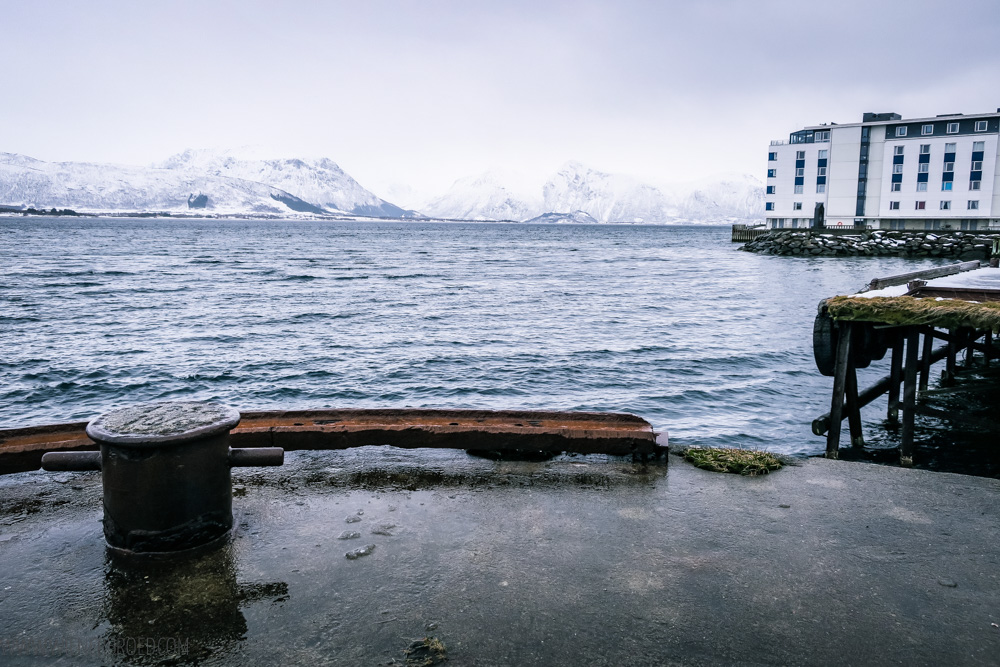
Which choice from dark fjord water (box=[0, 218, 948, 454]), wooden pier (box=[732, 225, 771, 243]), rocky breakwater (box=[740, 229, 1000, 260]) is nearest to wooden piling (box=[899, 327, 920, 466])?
dark fjord water (box=[0, 218, 948, 454])

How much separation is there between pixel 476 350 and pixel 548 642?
54.4 feet

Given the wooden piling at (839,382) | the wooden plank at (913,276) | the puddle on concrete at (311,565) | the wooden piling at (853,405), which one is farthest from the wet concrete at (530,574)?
the wooden plank at (913,276)

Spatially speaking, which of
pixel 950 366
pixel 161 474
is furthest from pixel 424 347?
pixel 161 474

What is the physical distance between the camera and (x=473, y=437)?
6.76 metres

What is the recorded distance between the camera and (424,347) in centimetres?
2084

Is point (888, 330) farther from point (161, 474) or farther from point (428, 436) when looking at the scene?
point (161, 474)

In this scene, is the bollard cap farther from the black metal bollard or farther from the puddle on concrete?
the puddle on concrete

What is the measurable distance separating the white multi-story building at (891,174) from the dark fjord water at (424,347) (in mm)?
45146

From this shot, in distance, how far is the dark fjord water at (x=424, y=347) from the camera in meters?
14.5

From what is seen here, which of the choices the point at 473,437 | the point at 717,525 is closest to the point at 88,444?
the point at 473,437

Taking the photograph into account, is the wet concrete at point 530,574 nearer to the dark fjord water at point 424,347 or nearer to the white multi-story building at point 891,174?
the dark fjord water at point 424,347

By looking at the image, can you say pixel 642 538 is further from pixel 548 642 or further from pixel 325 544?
pixel 325 544

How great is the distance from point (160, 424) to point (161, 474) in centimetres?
34

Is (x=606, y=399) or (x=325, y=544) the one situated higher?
(x=325, y=544)
